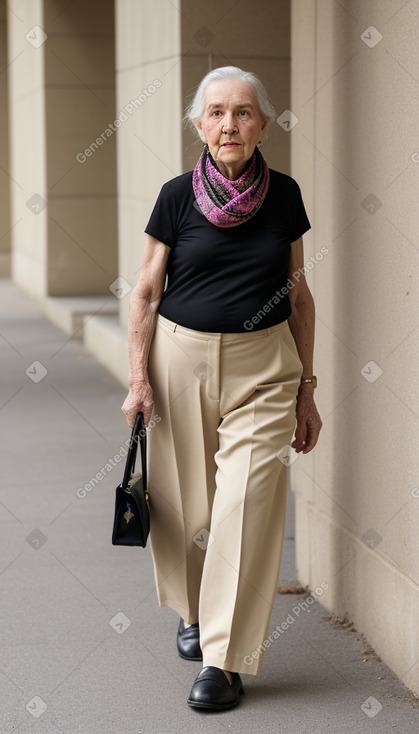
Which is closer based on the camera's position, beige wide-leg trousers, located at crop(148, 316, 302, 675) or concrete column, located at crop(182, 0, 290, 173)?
beige wide-leg trousers, located at crop(148, 316, 302, 675)

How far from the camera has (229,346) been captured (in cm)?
365

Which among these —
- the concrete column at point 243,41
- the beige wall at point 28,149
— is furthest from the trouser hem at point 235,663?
the beige wall at point 28,149

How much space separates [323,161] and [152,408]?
134cm

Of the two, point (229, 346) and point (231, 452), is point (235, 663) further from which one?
point (229, 346)

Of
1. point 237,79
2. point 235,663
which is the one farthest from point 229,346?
point 235,663

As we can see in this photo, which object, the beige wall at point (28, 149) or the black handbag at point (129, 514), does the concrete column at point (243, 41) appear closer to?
the black handbag at point (129, 514)

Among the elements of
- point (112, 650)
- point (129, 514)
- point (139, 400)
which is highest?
point (139, 400)

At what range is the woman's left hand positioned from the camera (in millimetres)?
3898

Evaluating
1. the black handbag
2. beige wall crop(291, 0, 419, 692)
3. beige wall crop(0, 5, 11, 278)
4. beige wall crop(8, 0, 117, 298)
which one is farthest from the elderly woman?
beige wall crop(0, 5, 11, 278)

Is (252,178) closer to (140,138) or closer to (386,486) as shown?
(386,486)

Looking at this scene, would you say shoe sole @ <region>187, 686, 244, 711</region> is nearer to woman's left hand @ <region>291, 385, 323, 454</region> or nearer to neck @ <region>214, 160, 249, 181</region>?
woman's left hand @ <region>291, 385, 323, 454</region>

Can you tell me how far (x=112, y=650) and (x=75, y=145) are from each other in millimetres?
10736

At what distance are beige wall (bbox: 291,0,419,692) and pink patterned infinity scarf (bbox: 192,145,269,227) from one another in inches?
20.2

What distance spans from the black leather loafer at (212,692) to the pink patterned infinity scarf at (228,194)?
4.79ft
